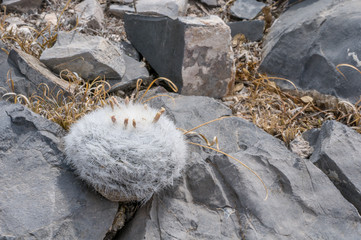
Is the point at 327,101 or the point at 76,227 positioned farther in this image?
the point at 327,101

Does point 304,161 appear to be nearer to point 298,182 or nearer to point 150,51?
point 298,182

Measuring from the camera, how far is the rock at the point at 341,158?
2.43 meters

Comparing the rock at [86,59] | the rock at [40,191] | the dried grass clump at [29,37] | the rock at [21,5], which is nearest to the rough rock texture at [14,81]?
the rock at [86,59]

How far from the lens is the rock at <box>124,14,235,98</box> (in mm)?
3172

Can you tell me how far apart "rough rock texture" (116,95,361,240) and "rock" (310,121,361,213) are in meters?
0.12

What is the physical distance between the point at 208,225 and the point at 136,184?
0.51 meters

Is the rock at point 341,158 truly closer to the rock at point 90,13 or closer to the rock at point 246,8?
the rock at point 246,8

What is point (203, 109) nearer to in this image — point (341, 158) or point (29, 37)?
point (341, 158)

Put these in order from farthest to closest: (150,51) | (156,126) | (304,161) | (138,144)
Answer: (150,51) < (304,161) < (156,126) < (138,144)

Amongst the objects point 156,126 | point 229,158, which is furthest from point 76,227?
point 229,158

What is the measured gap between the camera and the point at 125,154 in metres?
1.88

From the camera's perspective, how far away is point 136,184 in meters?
1.95

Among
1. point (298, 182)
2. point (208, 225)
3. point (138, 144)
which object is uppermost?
point (138, 144)

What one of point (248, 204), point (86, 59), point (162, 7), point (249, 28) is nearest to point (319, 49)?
point (249, 28)
